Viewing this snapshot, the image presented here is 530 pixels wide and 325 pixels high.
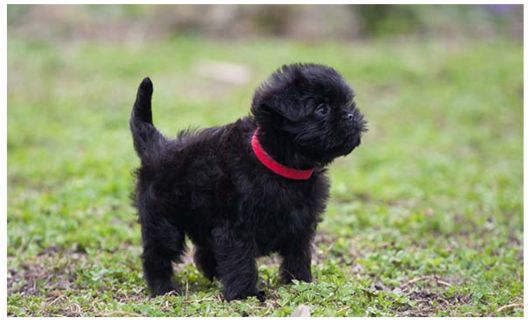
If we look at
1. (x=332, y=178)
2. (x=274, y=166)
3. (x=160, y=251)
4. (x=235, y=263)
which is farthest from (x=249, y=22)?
(x=235, y=263)

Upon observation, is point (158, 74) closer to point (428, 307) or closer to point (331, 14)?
point (331, 14)

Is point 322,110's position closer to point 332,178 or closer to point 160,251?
point 160,251

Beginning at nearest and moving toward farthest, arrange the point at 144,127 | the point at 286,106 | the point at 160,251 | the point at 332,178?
the point at 286,106, the point at 160,251, the point at 144,127, the point at 332,178

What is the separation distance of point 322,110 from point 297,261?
3.66 ft

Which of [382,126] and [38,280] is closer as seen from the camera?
[38,280]

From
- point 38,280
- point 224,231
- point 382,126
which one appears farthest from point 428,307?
point 382,126

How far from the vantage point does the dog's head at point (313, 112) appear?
5105 mm

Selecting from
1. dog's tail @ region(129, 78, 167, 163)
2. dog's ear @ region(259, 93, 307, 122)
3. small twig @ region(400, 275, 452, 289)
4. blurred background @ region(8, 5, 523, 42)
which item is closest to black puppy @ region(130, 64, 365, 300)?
dog's ear @ region(259, 93, 307, 122)

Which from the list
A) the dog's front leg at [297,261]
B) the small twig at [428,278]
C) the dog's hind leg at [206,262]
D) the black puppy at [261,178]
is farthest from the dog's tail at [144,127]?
the small twig at [428,278]

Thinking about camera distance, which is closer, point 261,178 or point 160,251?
point 261,178

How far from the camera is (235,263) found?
5219 mm

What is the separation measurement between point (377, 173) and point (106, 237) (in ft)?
14.2

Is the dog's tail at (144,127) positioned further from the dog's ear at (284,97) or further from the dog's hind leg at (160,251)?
the dog's ear at (284,97)
